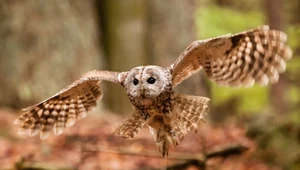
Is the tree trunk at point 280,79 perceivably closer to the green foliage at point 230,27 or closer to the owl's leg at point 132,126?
the green foliage at point 230,27

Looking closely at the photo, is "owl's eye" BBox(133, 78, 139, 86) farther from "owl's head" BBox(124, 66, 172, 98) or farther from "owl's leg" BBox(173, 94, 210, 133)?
"owl's leg" BBox(173, 94, 210, 133)

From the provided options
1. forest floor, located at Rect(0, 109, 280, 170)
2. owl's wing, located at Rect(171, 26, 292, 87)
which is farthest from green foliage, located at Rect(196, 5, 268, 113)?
owl's wing, located at Rect(171, 26, 292, 87)

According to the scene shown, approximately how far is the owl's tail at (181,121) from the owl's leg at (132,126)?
0.34ft

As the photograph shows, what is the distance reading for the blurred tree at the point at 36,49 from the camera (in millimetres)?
7676

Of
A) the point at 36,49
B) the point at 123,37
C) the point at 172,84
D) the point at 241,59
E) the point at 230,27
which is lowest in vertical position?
the point at 172,84

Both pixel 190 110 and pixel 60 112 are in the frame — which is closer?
pixel 190 110

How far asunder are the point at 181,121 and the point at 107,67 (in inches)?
197

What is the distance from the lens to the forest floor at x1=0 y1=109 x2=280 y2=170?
4919mm

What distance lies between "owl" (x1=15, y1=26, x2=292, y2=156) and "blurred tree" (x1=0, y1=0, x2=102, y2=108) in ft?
12.3

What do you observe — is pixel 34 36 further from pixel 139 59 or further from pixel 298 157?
pixel 298 157

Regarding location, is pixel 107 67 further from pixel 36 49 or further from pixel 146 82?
pixel 146 82

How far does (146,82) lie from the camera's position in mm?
3418

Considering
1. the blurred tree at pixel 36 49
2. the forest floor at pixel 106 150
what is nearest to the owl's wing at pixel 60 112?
the forest floor at pixel 106 150

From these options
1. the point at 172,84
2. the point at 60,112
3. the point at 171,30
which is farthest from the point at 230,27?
the point at 172,84
